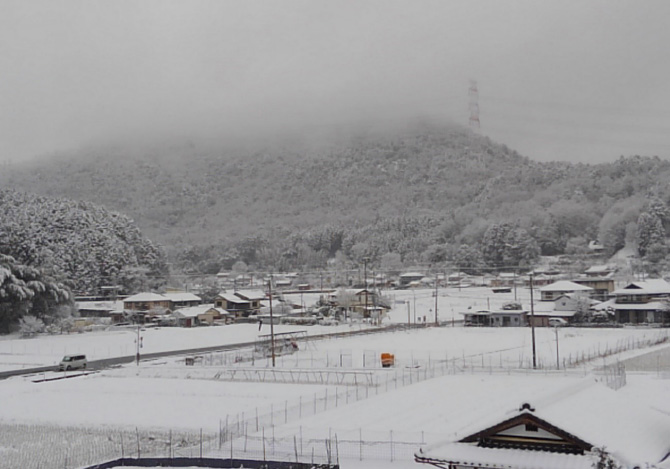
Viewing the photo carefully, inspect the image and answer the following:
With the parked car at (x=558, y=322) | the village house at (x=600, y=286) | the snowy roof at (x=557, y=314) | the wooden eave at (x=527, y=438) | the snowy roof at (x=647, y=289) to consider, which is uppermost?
the wooden eave at (x=527, y=438)

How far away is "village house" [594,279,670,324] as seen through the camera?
56219mm

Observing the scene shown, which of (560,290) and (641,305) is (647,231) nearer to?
(560,290)

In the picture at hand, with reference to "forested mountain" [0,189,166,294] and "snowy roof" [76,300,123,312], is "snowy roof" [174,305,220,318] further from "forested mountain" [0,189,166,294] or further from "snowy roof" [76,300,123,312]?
"forested mountain" [0,189,166,294]

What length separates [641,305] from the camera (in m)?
57.2

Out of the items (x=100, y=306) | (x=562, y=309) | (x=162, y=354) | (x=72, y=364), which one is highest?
(x=72, y=364)

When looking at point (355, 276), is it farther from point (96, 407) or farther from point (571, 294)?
point (96, 407)

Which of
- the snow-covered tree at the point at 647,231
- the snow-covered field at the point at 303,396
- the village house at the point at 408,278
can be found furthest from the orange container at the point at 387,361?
the snow-covered tree at the point at 647,231

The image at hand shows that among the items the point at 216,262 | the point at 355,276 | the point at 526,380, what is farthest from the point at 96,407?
the point at 216,262

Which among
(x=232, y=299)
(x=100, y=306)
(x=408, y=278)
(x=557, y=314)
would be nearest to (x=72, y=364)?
(x=557, y=314)

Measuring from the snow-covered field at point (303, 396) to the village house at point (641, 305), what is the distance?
10.2 m

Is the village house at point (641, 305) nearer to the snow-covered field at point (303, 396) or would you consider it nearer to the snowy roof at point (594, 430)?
the snow-covered field at point (303, 396)

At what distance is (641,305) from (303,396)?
40.7m

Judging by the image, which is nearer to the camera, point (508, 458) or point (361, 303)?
point (508, 458)

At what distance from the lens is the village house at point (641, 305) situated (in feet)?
184
